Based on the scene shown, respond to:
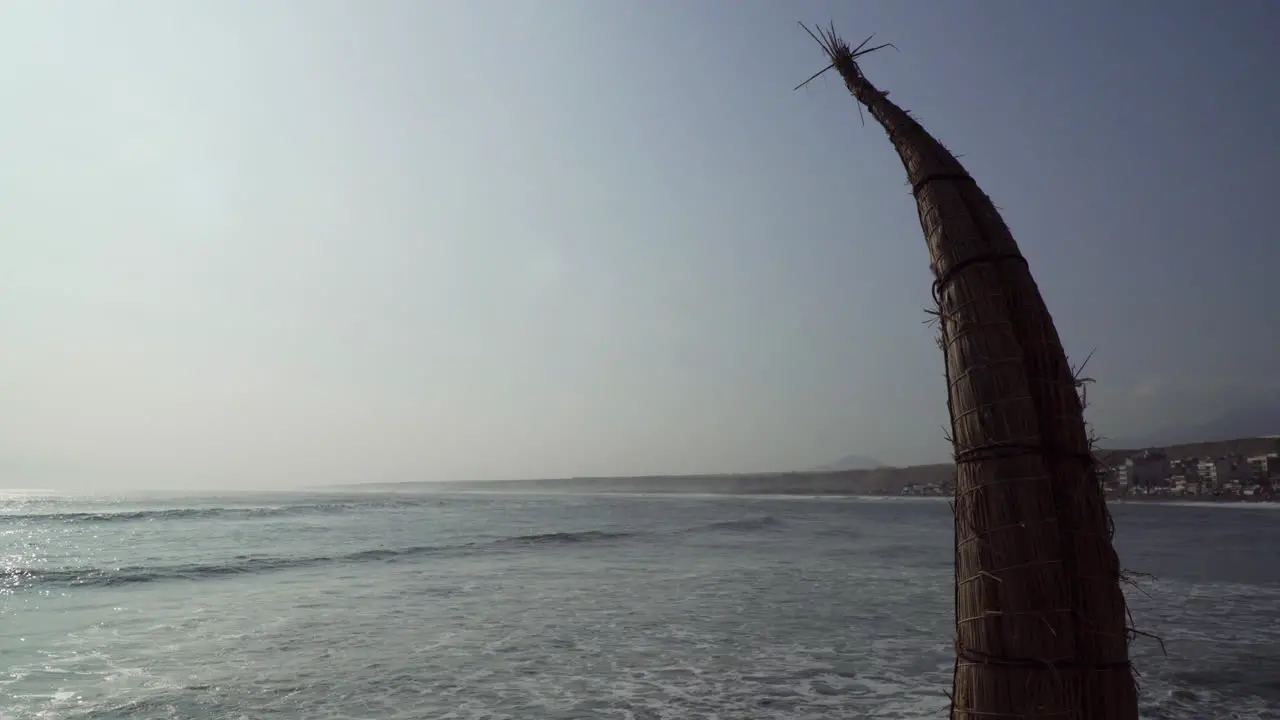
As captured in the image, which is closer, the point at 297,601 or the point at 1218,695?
the point at 1218,695

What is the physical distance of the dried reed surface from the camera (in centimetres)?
205

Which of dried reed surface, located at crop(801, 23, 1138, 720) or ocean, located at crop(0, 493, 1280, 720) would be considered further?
ocean, located at crop(0, 493, 1280, 720)

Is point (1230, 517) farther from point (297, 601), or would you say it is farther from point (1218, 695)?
point (297, 601)

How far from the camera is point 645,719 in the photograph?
712cm

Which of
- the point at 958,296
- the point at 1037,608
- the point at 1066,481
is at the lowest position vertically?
the point at 1037,608

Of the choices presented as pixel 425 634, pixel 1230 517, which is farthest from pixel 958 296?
pixel 1230 517

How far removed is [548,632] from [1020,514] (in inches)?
393

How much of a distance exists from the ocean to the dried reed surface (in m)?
5.62

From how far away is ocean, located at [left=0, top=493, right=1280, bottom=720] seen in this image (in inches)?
306

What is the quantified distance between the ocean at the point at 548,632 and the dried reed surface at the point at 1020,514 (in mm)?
5618

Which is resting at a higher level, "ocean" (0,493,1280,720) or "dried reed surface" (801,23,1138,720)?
"dried reed surface" (801,23,1138,720)

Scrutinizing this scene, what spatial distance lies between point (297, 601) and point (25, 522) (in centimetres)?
3594

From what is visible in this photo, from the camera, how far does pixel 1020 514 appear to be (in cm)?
212

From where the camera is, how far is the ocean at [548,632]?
7.78 meters
